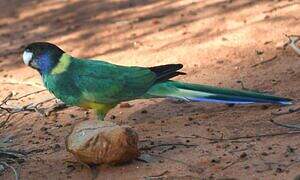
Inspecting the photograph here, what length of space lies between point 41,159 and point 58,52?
0.71 m

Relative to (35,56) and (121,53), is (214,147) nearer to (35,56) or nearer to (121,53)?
(35,56)

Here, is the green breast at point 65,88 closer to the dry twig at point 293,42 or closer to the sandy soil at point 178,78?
the sandy soil at point 178,78

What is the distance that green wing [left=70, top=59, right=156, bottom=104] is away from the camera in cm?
405

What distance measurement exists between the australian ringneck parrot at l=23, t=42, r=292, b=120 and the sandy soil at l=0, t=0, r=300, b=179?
0.21 m

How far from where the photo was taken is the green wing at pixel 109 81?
4.05m

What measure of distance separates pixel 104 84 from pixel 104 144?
59cm

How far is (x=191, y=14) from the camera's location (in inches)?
293

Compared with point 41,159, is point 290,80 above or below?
above

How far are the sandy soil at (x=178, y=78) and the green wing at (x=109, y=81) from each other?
13.5 inches

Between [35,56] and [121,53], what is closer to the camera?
[35,56]

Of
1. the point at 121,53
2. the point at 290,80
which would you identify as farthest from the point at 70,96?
the point at 121,53

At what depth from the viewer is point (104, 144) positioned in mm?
3590

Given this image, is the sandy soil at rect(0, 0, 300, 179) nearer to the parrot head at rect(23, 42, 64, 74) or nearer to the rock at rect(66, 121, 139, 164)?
the rock at rect(66, 121, 139, 164)

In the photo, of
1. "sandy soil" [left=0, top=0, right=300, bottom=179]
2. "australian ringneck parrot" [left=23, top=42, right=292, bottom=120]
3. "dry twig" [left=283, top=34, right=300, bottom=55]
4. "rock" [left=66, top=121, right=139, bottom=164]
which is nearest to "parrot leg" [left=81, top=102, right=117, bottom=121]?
"australian ringneck parrot" [left=23, top=42, right=292, bottom=120]
